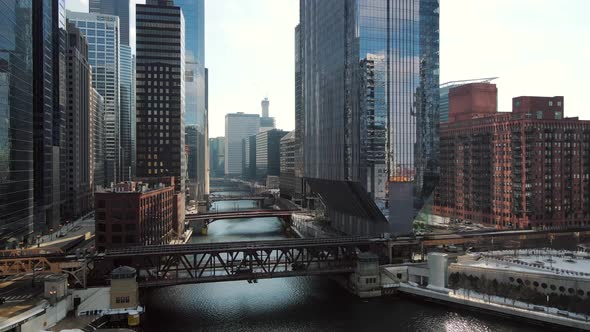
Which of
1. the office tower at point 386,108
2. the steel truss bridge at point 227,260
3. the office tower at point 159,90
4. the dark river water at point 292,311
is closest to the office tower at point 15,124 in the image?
the steel truss bridge at point 227,260

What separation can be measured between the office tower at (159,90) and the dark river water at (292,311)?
105m

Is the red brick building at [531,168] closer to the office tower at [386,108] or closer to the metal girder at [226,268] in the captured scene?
the office tower at [386,108]

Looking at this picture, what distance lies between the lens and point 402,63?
4783 inches

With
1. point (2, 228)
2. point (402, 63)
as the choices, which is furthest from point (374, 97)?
point (2, 228)

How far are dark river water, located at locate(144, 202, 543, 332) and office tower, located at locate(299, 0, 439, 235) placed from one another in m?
32.5

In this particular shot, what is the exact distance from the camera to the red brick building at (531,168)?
148 meters

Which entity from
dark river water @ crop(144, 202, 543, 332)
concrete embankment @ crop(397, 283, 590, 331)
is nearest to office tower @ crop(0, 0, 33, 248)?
dark river water @ crop(144, 202, 543, 332)

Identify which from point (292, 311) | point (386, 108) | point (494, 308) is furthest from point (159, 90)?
point (494, 308)

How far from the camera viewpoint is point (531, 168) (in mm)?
148375

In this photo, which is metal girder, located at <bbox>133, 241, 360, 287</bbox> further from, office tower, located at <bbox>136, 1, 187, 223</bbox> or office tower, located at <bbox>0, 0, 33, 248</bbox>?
office tower, located at <bbox>136, 1, 187, 223</bbox>

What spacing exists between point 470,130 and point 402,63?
213 feet

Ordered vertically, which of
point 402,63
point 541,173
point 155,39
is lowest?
point 541,173

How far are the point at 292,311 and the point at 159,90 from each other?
13403cm

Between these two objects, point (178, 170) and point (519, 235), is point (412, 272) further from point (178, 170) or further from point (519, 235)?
point (178, 170)
